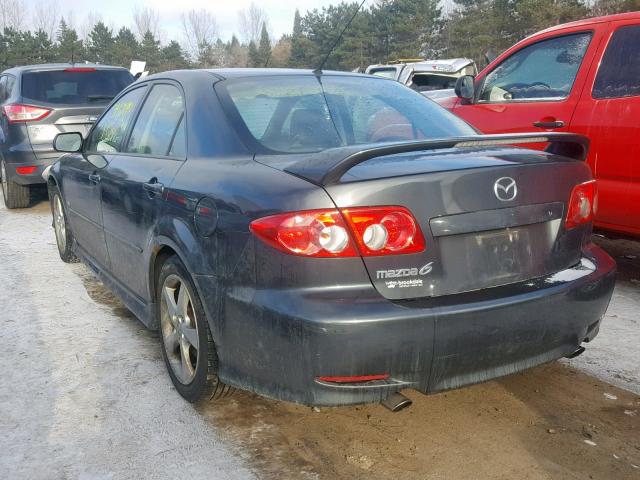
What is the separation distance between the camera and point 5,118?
7.74m

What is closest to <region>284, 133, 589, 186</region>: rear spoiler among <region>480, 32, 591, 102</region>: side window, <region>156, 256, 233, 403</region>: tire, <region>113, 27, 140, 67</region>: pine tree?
<region>156, 256, 233, 403</region>: tire

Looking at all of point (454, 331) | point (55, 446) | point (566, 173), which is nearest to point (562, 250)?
point (566, 173)

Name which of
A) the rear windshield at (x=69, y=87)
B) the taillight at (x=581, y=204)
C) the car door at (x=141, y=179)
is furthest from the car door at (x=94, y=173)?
the rear windshield at (x=69, y=87)

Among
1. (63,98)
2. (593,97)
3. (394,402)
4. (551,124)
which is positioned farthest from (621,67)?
(63,98)

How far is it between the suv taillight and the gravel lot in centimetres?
89

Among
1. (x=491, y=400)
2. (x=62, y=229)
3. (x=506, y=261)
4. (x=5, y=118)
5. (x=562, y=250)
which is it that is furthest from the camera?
(x=5, y=118)

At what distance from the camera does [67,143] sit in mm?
4613

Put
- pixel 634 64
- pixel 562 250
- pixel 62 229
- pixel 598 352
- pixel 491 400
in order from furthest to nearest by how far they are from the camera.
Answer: pixel 62 229
pixel 634 64
pixel 598 352
pixel 491 400
pixel 562 250

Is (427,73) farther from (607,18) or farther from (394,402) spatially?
(394,402)

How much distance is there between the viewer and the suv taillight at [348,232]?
2.20 meters

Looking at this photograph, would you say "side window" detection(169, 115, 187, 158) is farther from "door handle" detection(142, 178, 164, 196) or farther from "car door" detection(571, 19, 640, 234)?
"car door" detection(571, 19, 640, 234)

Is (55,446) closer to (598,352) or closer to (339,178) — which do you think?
(339,178)

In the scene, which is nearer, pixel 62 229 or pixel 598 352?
pixel 598 352

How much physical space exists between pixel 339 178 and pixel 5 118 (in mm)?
6927
